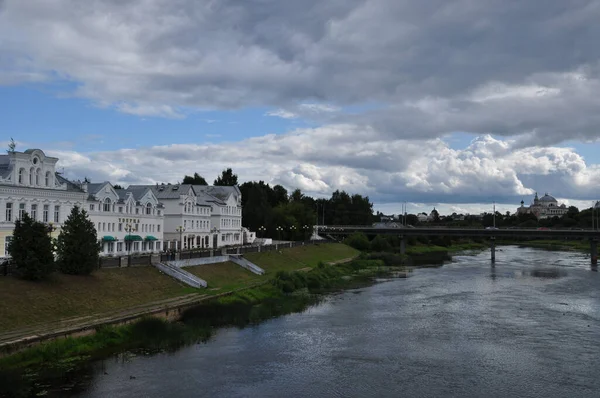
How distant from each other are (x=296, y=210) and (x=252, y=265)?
54843 mm

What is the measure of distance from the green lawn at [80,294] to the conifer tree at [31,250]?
2.57 feet

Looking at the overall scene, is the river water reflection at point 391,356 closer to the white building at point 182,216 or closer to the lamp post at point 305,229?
the white building at point 182,216

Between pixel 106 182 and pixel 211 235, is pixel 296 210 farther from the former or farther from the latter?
pixel 106 182

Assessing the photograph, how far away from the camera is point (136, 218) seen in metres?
72.6

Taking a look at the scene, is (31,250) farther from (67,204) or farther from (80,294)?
(67,204)

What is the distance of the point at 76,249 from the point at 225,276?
20130mm

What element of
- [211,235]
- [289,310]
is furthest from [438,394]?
[211,235]

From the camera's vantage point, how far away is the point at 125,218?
229ft

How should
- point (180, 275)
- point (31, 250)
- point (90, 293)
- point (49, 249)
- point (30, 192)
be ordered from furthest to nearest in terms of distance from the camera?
point (180, 275) → point (30, 192) → point (90, 293) → point (49, 249) → point (31, 250)

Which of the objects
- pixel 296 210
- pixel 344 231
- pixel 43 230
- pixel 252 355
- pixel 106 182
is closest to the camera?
pixel 252 355

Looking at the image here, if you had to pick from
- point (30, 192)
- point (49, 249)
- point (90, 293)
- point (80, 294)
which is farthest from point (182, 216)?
point (49, 249)

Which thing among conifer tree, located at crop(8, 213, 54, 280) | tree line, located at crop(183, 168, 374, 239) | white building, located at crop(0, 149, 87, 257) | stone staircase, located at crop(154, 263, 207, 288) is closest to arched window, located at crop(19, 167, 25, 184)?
white building, located at crop(0, 149, 87, 257)

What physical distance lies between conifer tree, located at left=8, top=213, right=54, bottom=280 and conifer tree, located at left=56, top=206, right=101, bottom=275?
3.31 meters

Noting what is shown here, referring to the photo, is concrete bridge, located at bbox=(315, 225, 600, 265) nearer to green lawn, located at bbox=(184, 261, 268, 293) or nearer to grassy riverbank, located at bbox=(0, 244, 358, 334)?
green lawn, located at bbox=(184, 261, 268, 293)
